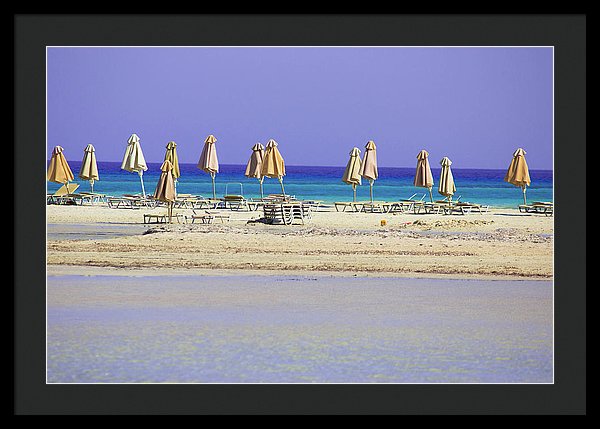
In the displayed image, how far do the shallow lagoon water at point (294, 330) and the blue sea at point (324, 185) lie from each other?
20145 millimetres

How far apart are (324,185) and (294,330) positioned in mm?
31923

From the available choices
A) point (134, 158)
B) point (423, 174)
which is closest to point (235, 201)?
point (134, 158)

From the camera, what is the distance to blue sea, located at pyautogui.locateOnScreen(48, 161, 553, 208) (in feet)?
105

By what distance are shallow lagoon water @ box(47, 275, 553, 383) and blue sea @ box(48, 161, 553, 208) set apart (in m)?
20.1

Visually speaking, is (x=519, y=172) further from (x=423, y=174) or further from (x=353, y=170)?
(x=353, y=170)

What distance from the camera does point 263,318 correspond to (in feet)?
22.0

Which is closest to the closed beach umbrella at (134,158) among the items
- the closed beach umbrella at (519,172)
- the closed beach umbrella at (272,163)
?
the closed beach umbrella at (272,163)

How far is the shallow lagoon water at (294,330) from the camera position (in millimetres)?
5281

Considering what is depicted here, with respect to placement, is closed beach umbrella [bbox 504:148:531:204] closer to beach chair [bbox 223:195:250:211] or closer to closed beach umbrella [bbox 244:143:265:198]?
closed beach umbrella [bbox 244:143:265:198]

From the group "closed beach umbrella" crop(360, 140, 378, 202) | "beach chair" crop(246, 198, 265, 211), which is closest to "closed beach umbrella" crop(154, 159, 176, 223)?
"beach chair" crop(246, 198, 265, 211)

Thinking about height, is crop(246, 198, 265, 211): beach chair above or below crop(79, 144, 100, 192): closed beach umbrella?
below

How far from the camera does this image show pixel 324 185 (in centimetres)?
3812
